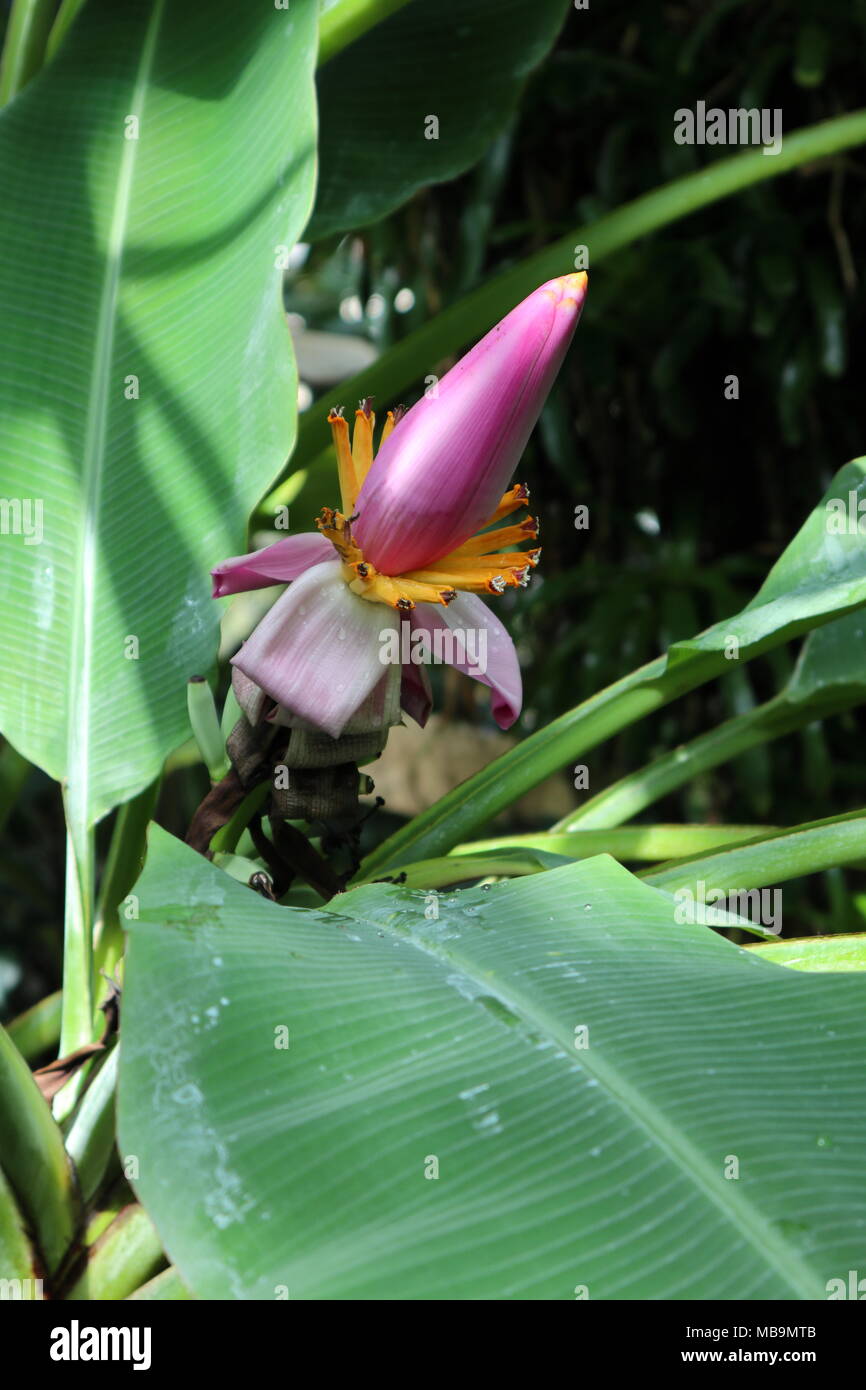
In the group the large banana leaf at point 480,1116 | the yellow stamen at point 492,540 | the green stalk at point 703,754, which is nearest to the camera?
the large banana leaf at point 480,1116

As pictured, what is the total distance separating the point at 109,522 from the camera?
61 centimetres

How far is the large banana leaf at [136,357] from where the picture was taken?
0.57 metres

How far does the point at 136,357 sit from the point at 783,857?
1.52ft

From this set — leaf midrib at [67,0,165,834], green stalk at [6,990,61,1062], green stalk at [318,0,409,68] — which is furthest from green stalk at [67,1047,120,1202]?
green stalk at [318,0,409,68]

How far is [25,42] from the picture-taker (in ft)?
2.66

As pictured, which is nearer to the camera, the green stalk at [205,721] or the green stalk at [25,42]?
the green stalk at [205,721]

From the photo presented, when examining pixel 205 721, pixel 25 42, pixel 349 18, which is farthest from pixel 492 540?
pixel 25 42

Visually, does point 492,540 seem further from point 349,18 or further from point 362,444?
point 349,18

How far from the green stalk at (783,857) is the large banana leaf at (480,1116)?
0.19 m

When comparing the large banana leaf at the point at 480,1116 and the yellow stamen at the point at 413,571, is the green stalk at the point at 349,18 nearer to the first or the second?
the yellow stamen at the point at 413,571

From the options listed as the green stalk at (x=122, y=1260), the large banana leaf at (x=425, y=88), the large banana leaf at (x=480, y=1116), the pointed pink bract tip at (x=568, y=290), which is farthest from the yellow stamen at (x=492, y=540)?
A: the large banana leaf at (x=425, y=88)

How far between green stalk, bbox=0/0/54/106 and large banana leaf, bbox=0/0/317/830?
3.4 inches
